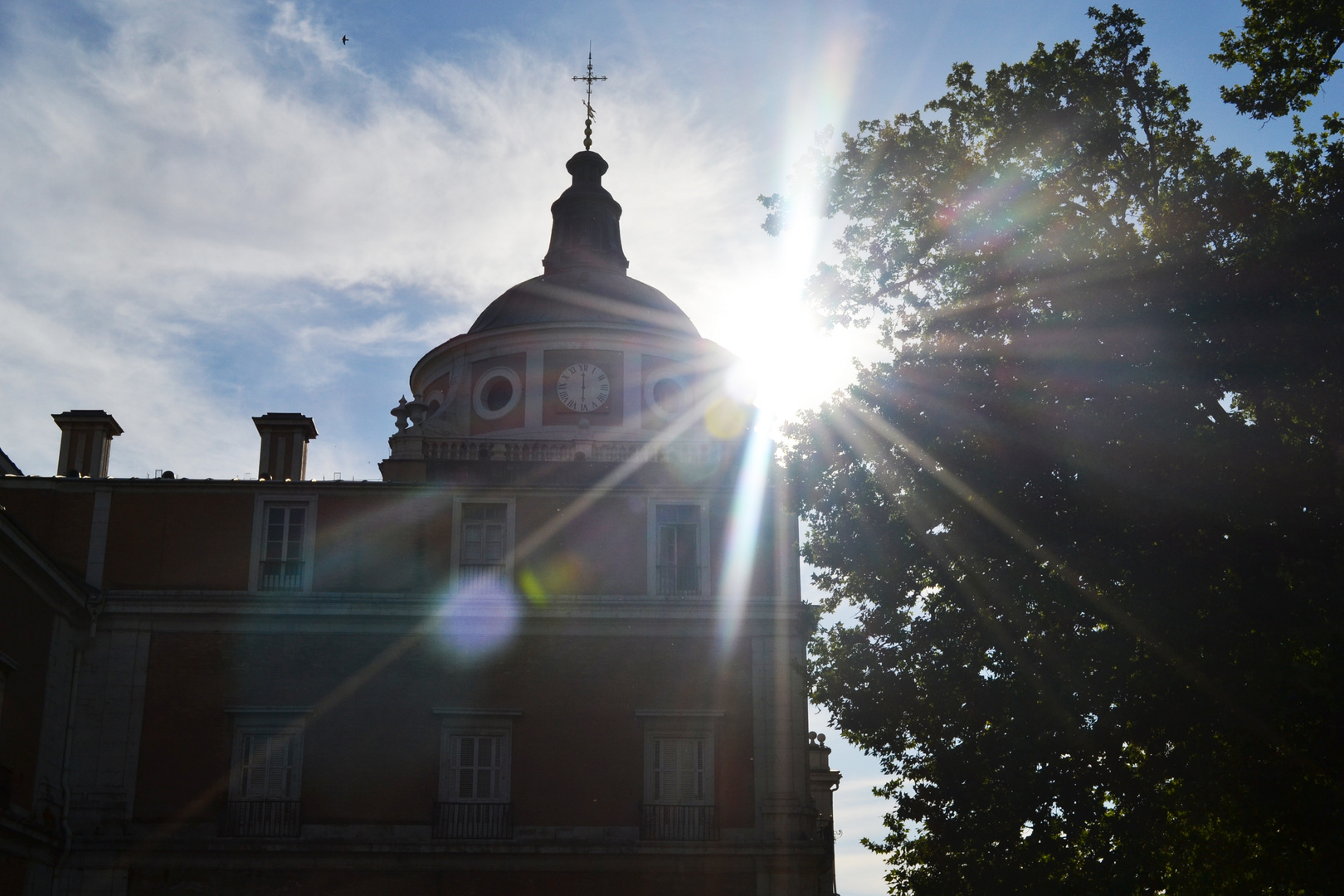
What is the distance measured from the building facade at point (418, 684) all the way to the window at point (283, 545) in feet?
0.14

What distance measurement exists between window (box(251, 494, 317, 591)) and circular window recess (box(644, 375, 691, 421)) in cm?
1272

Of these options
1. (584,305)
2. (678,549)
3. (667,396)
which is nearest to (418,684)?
(678,549)

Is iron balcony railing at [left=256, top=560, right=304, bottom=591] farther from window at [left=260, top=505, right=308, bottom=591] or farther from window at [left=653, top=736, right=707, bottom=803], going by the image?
window at [left=653, top=736, right=707, bottom=803]

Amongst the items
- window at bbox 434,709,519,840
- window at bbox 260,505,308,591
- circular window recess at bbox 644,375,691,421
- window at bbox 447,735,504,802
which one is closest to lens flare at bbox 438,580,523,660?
window at bbox 434,709,519,840

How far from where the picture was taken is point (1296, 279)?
18.7m

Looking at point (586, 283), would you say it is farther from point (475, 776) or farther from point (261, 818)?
point (261, 818)

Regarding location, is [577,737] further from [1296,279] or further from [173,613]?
[1296,279]

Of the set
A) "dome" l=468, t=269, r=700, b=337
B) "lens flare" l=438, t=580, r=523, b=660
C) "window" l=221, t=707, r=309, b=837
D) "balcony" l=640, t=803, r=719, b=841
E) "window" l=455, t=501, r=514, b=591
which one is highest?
"dome" l=468, t=269, r=700, b=337

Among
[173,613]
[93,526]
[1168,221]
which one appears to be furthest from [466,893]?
[1168,221]

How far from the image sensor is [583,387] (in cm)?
3688

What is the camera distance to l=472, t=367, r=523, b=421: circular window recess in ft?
121

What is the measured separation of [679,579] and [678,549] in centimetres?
56

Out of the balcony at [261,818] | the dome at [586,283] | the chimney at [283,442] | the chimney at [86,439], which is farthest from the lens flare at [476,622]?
the dome at [586,283]

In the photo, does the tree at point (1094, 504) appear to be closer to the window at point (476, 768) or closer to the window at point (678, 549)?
the window at point (678, 549)
